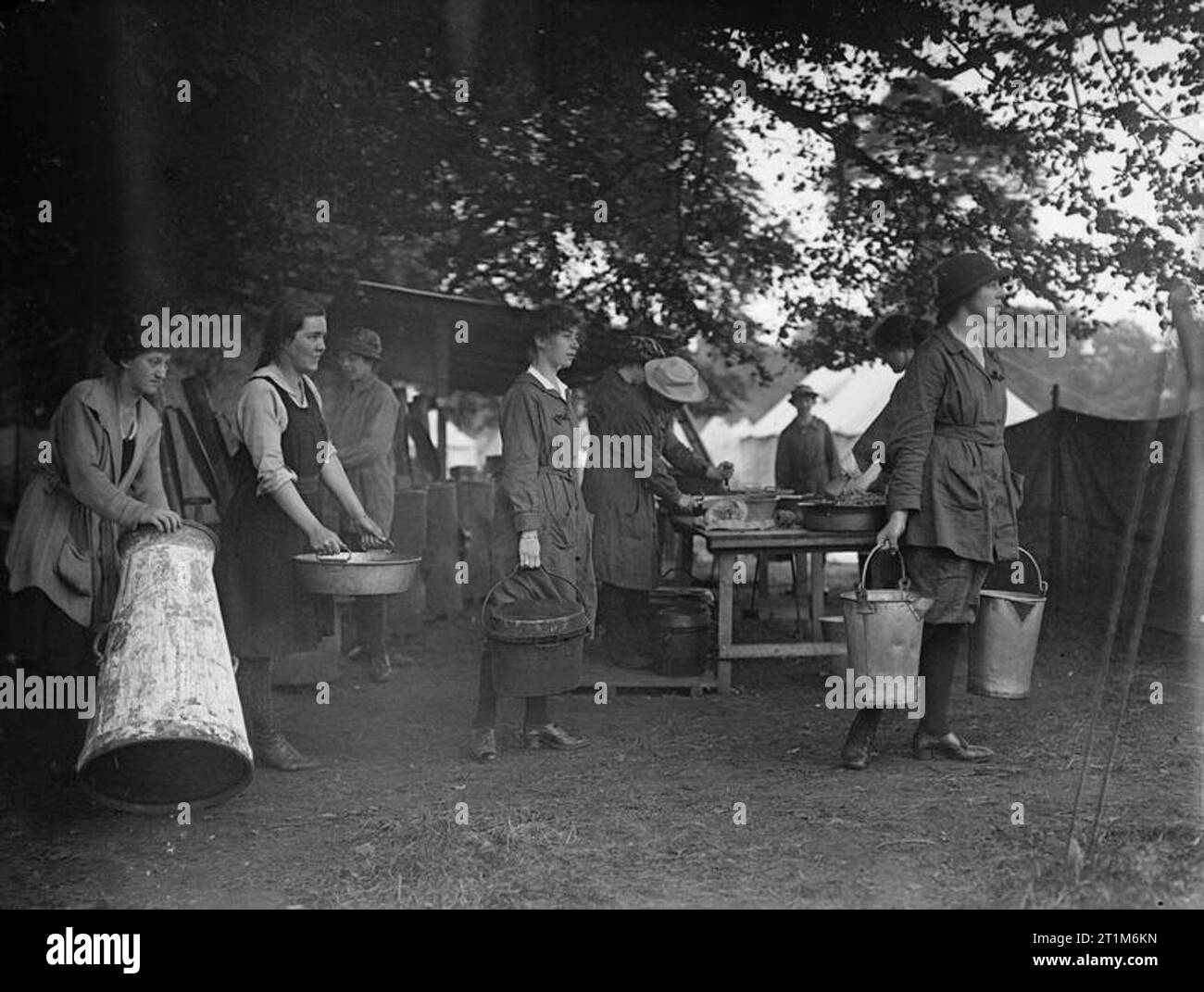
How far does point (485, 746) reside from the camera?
532 cm

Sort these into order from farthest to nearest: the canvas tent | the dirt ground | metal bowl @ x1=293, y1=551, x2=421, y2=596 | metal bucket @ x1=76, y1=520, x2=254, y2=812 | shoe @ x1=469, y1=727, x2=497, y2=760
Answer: the canvas tent → shoe @ x1=469, y1=727, x2=497, y2=760 → metal bowl @ x1=293, y1=551, x2=421, y2=596 → metal bucket @ x1=76, y1=520, x2=254, y2=812 → the dirt ground

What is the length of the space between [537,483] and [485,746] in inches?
45.4

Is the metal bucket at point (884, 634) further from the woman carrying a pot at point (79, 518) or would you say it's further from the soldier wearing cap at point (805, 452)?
the soldier wearing cap at point (805, 452)

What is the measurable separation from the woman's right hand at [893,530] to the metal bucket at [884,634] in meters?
0.15

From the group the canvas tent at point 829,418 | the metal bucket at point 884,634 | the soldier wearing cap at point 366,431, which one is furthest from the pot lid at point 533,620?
the canvas tent at point 829,418

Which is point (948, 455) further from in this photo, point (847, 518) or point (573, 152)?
point (573, 152)

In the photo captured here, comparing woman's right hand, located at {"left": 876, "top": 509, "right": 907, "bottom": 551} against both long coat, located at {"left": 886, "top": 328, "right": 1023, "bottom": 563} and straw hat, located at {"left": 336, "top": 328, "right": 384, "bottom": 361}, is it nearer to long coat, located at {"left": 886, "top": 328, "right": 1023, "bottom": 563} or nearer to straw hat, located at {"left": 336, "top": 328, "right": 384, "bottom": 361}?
long coat, located at {"left": 886, "top": 328, "right": 1023, "bottom": 563}

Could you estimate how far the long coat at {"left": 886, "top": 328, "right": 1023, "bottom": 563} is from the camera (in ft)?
16.2

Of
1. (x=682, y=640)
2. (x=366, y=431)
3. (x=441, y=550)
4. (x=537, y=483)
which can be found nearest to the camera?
(x=537, y=483)

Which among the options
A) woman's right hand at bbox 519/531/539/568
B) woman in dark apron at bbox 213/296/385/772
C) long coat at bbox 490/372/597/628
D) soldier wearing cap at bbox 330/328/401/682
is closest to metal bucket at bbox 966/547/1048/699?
long coat at bbox 490/372/597/628

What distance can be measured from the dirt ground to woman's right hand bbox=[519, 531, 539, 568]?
868 mm

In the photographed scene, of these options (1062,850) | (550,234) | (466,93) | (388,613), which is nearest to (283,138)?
(466,93)

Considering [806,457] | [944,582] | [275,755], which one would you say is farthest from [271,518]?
[806,457]

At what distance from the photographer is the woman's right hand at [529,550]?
5180 millimetres
